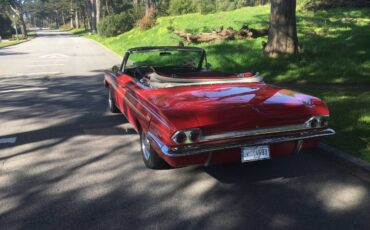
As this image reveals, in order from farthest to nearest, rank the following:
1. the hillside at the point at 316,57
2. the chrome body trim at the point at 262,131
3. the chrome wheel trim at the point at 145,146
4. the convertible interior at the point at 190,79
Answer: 1. the hillside at the point at 316,57
2. the convertible interior at the point at 190,79
3. the chrome wheel trim at the point at 145,146
4. the chrome body trim at the point at 262,131

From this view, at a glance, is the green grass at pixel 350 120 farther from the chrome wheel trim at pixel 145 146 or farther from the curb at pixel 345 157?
the chrome wheel trim at pixel 145 146

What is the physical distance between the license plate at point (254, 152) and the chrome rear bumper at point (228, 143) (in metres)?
0.08

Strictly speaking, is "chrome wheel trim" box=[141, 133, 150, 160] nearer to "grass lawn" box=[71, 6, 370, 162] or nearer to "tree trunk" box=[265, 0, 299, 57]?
"grass lawn" box=[71, 6, 370, 162]

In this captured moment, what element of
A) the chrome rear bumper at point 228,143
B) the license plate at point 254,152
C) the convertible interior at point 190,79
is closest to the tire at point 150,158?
the chrome rear bumper at point 228,143

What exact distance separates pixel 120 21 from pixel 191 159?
3742 centimetres

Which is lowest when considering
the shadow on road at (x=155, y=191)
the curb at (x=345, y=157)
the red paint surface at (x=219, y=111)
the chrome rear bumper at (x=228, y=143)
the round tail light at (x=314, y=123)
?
the shadow on road at (x=155, y=191)

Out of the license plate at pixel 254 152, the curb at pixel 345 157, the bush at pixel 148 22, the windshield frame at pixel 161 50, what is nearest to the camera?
the license plate at pixel 254 152

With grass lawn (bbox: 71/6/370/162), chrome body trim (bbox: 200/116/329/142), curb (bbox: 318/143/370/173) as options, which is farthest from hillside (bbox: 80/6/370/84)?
chrome body trim (bbox: 200/116/329/142)

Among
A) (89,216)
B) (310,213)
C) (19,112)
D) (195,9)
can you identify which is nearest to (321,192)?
(310,213)

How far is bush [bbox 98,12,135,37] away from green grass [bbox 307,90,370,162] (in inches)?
1324

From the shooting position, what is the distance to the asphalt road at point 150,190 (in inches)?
142

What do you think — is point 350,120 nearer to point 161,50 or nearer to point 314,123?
point 314,123

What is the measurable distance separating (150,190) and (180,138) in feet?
2.66

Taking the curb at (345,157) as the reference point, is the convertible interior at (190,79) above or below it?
above
